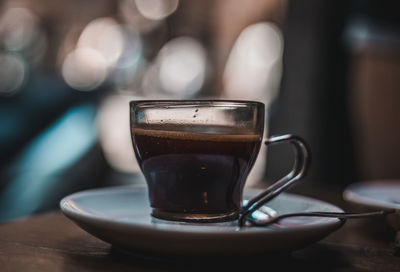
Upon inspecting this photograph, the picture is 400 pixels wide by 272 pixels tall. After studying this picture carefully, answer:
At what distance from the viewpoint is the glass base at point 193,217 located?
1.87 feet

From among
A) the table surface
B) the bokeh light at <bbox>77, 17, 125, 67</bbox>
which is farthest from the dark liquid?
the bokeh light at <bbox>77, 17, 125, 67</bbox>

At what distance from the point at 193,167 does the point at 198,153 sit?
0.06 ft

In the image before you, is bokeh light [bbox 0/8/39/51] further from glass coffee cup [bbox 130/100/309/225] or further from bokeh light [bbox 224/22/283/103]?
glass coffee cup [bbox 130/100/309/225]

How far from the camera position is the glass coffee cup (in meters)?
0.56

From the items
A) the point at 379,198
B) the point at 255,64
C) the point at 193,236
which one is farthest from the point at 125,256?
the point at 255,64

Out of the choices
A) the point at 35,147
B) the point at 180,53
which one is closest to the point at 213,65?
the point at 180,53

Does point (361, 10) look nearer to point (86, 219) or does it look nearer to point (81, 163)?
point (81, 163)

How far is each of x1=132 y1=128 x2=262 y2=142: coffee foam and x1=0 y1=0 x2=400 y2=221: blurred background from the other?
60cm

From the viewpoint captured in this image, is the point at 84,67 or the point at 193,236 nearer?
the point at 193,236

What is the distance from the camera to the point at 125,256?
0.45 metres

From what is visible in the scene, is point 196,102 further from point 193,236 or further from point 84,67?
point 84,67

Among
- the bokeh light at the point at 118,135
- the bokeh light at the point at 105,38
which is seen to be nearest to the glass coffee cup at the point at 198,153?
the bokeh light at the point at 118,135

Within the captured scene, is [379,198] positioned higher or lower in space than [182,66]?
lower

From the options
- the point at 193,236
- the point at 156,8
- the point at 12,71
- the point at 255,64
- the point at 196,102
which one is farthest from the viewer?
the point at 156,8
